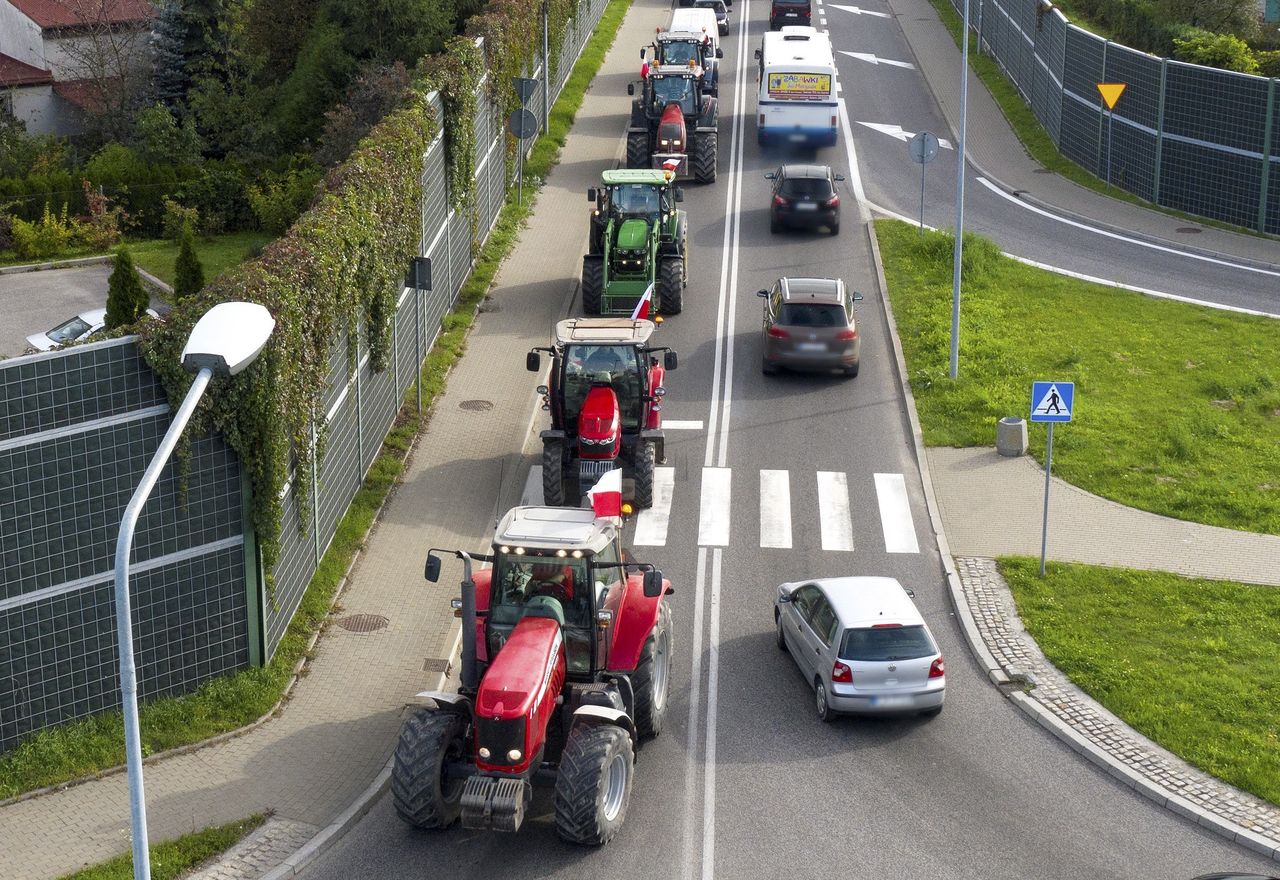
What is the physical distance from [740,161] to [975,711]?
84.9 feet

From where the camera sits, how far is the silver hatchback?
1672 cm

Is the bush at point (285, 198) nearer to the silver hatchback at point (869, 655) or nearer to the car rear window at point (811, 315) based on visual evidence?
the car rear window at point (811, 315)

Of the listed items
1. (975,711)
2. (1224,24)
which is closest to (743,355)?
(975,711)

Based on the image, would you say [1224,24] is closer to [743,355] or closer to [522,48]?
[522,48]

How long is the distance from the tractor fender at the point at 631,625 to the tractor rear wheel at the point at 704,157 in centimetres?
2328

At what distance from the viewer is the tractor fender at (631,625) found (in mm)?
15820

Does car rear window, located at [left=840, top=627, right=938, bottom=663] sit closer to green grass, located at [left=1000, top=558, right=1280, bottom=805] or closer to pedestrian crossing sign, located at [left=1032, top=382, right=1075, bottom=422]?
green grass, located at [left=1000, top=558, right=1280, bottom=805]

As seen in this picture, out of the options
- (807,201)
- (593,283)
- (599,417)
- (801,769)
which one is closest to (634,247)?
(593,283)

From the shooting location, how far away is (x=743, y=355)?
29.0m

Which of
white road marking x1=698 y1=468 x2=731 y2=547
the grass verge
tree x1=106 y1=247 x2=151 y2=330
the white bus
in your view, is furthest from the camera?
the white bus

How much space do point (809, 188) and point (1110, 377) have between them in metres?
9.61

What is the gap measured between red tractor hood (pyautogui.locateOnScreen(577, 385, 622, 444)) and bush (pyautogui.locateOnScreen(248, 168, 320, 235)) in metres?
22.5

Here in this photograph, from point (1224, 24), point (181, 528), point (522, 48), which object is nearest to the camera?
point (181, 528)

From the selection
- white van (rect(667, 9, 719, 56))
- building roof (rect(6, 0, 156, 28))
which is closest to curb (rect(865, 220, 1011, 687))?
white van (rect(667, 9, 719, 56))
